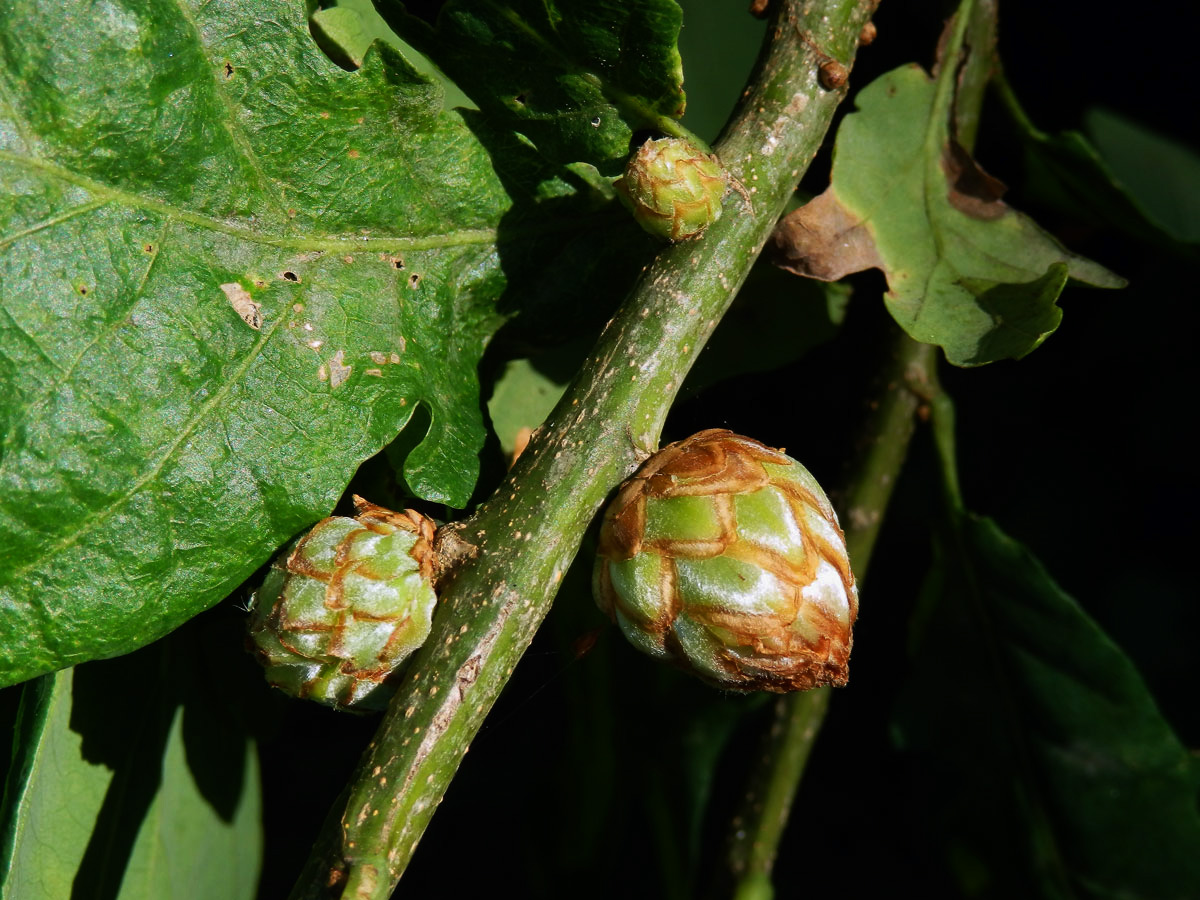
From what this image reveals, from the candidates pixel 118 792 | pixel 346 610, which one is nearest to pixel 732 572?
pixel 346 610

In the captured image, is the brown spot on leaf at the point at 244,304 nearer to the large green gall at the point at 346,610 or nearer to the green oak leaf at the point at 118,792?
the large green gall at the point at 346,610

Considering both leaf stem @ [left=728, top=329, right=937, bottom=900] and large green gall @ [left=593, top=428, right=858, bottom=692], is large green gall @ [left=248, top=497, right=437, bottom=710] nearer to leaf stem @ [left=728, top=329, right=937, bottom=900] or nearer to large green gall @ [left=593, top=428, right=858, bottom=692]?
large green gall @ [left=593, top=428, right=858, bottom=692]

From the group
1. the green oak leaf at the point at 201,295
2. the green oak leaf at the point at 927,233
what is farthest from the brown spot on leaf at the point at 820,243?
the green oak leaf at the point at 201,295

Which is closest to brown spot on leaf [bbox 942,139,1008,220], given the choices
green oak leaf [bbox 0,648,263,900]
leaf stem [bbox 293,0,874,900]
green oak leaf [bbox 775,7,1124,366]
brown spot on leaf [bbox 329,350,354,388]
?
green oak leaf [bbox 775,7,1124,366]

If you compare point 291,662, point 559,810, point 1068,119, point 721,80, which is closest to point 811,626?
point 291,662

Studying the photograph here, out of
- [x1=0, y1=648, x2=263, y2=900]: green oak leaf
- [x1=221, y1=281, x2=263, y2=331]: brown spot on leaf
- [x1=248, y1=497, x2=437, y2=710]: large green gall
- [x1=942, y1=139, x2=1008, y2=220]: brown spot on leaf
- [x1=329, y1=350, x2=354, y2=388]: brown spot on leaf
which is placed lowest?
[x1=0, y1=648, x2=263, y2=900]: green oak leaf

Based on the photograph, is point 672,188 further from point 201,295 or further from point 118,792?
point 118,792
